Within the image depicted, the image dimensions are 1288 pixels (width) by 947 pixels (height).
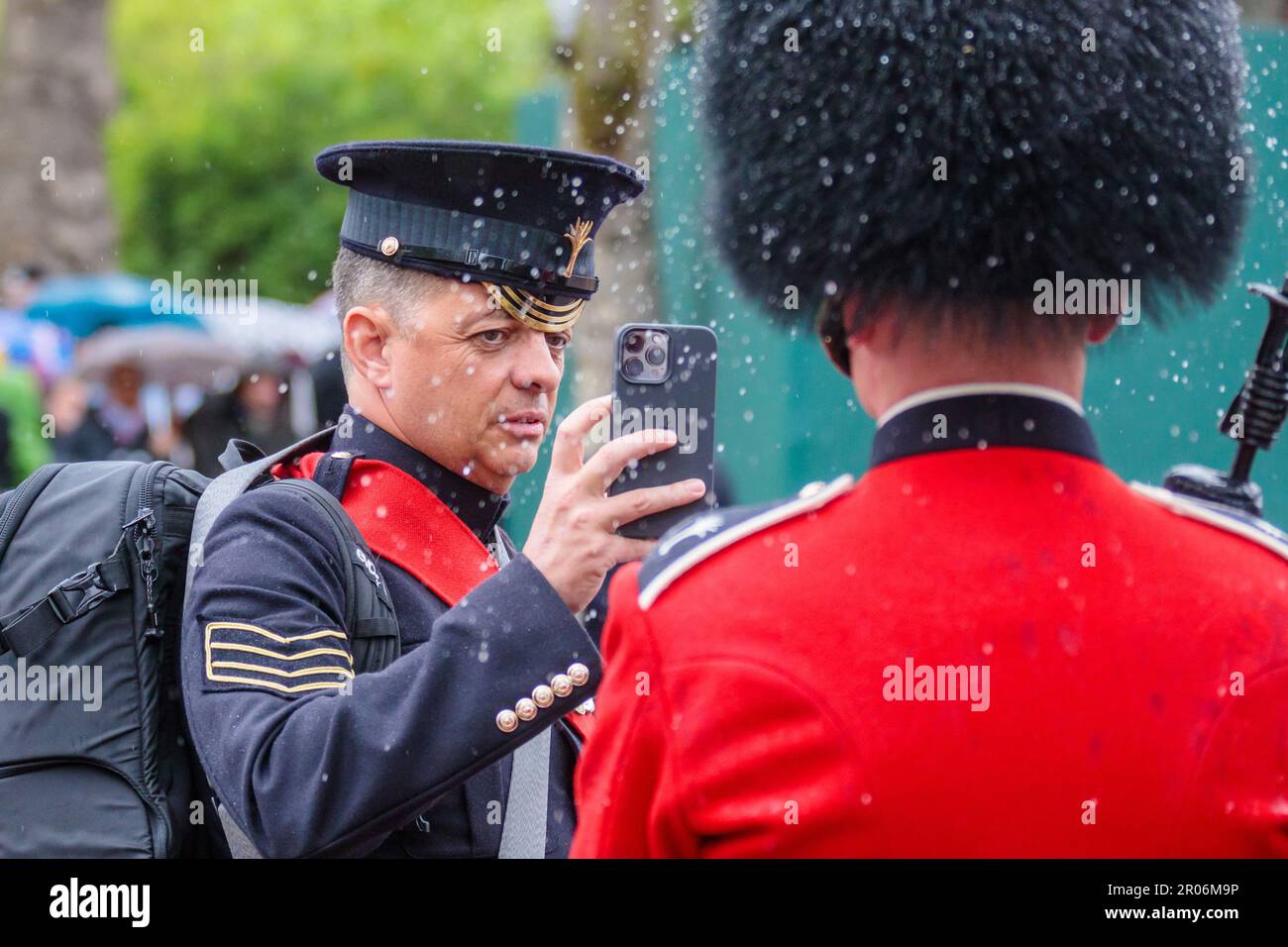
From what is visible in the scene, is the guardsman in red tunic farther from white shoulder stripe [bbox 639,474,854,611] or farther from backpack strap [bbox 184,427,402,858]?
backpack strap [bbox 184,427,402,858]

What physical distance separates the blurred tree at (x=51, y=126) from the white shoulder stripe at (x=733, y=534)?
14595 mm

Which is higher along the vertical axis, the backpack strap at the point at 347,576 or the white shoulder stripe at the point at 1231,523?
the white shoulder stripe at the point at 1231,523

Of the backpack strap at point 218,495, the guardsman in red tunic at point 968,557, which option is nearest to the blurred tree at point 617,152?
the backpack strap at point 218,495

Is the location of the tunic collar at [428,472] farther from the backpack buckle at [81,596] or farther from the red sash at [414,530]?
the backpack buckle at [81,596]

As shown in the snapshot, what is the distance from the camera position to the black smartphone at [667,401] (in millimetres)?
2139

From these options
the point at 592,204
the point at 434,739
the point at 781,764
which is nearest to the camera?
the point at 781,764

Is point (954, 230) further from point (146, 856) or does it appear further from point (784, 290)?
point (146, 856)

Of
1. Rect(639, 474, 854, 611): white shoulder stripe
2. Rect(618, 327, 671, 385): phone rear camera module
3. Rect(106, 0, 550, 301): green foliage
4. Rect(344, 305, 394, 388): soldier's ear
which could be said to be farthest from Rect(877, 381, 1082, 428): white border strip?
Rect(106, 0, 550, 301): green foliage

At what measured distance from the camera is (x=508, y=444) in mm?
2596

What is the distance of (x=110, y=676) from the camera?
2340mm
